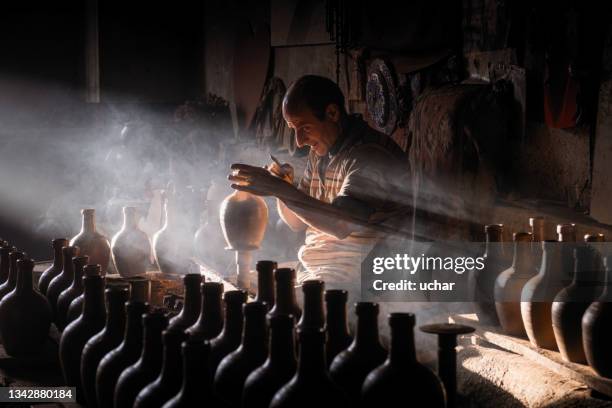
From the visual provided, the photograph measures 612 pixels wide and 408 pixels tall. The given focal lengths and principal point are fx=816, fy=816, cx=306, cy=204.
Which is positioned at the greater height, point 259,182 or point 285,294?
point 259,182

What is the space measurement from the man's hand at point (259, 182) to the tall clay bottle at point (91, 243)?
108 centimetres

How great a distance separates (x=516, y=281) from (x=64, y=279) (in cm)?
181

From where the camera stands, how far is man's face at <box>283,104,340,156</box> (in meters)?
3.85

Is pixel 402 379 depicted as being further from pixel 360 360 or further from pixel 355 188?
pixel 355 188

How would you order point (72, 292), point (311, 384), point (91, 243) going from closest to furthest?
point (311, 384) < point (72, 292) < point (91, 243)

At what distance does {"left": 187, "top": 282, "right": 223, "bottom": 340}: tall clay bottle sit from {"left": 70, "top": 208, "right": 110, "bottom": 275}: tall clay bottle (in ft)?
7.18

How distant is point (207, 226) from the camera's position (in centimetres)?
448

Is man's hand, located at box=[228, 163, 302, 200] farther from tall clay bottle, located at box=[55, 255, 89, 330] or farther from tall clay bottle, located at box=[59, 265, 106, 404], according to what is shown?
tall clay bottle, located at box=[59, 265, 106, 404]

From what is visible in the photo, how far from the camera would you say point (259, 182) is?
3.54 m

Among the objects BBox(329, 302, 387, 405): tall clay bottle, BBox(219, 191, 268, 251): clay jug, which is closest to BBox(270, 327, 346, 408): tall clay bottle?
BBox(329, 302, 387, 405): tall clay bottle

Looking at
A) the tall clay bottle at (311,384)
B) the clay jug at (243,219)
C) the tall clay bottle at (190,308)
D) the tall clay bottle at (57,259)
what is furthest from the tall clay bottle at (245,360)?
the clay jug at (243,219)

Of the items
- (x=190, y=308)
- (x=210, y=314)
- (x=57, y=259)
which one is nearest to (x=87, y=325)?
(x=190, y=308)

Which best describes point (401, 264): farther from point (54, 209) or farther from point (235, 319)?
point (54, 209)

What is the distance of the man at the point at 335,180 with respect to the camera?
3586mm
